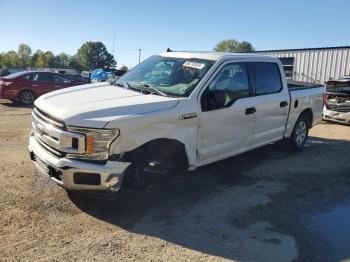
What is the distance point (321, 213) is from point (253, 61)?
263 cm

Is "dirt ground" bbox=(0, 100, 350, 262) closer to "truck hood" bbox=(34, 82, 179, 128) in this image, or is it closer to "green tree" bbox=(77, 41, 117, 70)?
"truck hood" bbox=(34, 82, 179, 128)

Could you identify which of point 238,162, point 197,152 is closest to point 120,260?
point 197,152

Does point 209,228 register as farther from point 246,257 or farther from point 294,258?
point 294,258

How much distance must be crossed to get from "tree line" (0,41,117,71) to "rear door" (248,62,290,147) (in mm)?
101684

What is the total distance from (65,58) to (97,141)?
130263 millimetres

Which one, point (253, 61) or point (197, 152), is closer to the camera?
point (197, 152)

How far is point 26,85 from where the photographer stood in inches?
640

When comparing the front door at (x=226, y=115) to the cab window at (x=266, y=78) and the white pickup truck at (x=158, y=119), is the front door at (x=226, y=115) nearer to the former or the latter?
the white pickup truck at (x=158, y=119)

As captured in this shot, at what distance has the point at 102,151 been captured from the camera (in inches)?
172

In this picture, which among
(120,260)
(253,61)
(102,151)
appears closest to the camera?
(120,260)

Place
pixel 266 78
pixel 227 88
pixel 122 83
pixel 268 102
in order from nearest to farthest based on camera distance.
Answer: pixel 227 88
pixel 122 83
pixel 268 102
pixel 266 78

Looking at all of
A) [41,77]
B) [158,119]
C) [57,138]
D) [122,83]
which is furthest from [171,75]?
[41,77]

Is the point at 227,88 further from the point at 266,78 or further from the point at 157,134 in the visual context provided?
the point at 157,134

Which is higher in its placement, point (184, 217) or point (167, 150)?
point (167, 150)
